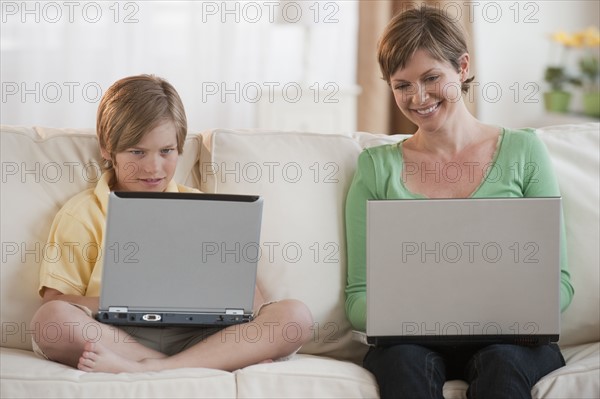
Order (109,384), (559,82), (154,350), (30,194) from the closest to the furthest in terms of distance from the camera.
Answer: (109,384)
(154,350)
(30,194)
(559,82)

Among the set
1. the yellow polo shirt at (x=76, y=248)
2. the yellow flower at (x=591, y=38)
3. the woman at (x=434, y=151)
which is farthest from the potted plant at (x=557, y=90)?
the yellow polo shirt at (x=76, y=248)

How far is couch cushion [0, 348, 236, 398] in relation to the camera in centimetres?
149

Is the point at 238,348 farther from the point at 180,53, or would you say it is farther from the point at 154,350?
the point at 180,53

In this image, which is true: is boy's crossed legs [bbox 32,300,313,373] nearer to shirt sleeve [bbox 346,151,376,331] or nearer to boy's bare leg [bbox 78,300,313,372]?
boy's bare leg [bbox 78,300,313,372]

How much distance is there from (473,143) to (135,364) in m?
0.90

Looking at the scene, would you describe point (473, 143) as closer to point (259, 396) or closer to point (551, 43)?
point (259, 396)

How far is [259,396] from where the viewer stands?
1.54 metres

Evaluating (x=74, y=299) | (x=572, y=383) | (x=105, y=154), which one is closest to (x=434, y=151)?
(x=572, y=383)

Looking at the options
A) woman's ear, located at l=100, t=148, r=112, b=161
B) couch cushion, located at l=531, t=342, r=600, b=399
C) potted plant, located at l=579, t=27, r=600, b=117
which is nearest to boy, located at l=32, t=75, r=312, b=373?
woman's ear, located at l=100, t=148, r=112, b=161

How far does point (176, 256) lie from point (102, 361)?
9.0 inches

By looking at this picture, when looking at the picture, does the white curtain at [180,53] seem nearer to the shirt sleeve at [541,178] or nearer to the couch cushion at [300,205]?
the couch cushion at [300,205]

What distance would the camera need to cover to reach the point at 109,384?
1.51 meters

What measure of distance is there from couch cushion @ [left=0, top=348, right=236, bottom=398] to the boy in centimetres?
6

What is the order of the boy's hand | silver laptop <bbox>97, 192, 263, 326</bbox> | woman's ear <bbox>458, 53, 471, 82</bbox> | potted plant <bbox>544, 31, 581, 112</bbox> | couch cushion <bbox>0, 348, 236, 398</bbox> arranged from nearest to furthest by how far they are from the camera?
couch cushion <bbox>0, 348, 236, 398</bbox>
silver laptop <bbox>97, 192, 263, 326</bbox>
the boy's hand
woman's ear <bbox>458, 53, 471, 82</bbox>
potted plant <bbox>544, 31, 581, 112</bbox>
